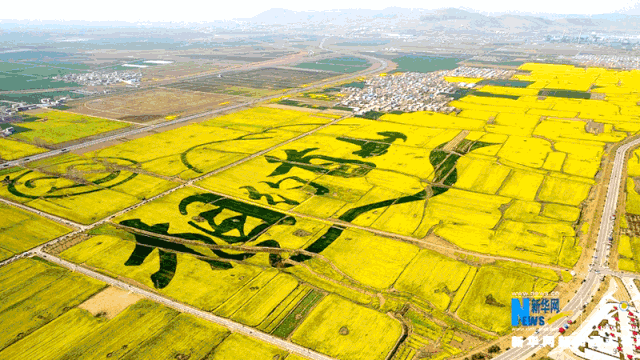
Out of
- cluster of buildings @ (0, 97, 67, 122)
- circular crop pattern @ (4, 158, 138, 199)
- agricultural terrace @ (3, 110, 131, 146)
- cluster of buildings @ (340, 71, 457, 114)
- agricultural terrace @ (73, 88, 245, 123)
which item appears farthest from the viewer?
cluster of buildings @ (340, 71, 457, 114)

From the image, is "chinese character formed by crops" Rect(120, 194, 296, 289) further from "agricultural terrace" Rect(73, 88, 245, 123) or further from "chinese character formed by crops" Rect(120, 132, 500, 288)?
"agricultural terrace" Rect(73, 88, 245, 123)

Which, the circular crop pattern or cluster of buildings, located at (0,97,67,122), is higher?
cluster of buildings, located at (0,97,67,122)

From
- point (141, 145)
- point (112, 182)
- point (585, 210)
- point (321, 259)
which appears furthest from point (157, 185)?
point (585, 210)

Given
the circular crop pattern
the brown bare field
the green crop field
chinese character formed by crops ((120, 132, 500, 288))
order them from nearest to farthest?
the green crop field
the brown bare field
chinese character formed by crops ((120, 132, 500, 288))
the circular crop pattern

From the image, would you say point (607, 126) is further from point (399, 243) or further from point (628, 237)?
point (399, 243)

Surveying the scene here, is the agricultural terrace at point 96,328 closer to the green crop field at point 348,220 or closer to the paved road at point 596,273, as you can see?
the green crop field at point 348,220

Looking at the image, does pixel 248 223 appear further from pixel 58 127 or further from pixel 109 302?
pixel 58 127

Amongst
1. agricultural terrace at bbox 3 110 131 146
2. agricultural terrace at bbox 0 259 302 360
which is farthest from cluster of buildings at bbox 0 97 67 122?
agricultural terrace at bbox 0 259 302 360
